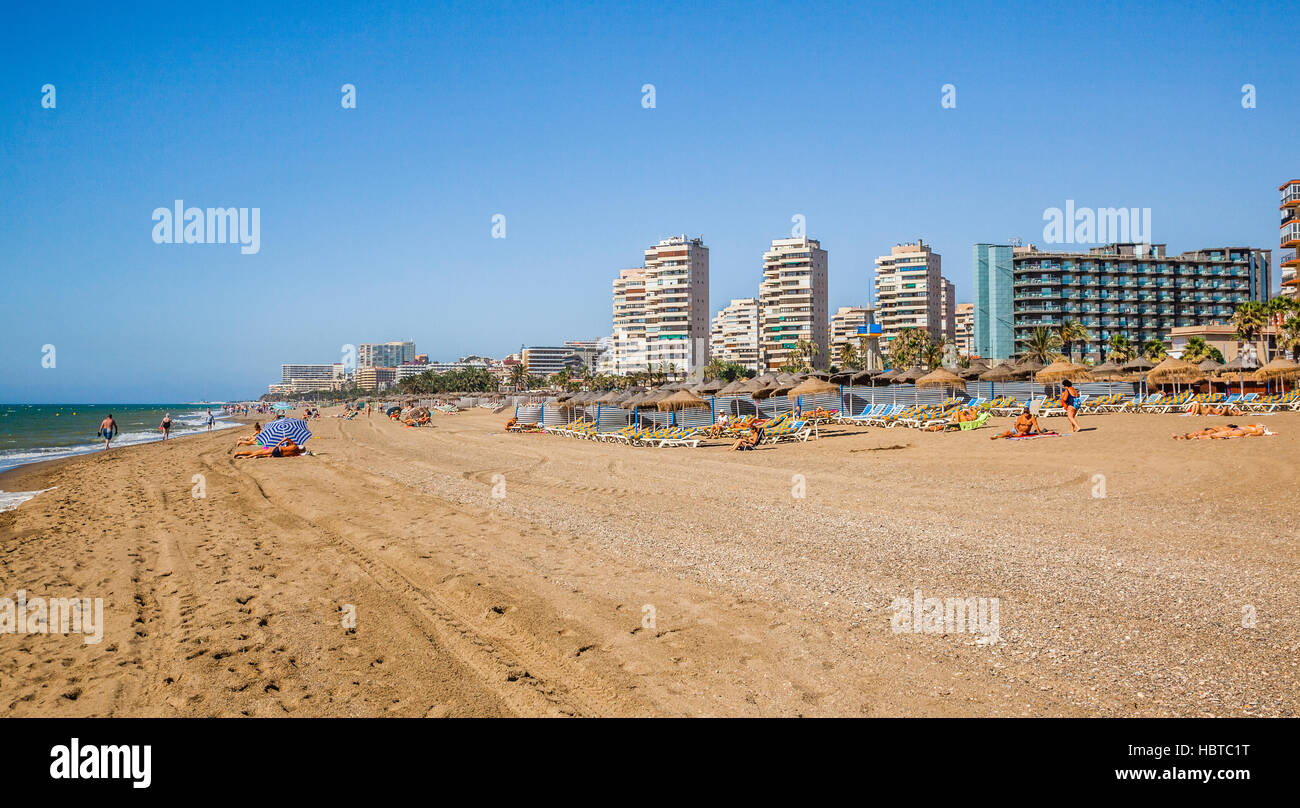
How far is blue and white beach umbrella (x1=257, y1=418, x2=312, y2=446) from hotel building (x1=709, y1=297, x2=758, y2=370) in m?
117

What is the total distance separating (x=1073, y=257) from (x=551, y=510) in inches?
4055

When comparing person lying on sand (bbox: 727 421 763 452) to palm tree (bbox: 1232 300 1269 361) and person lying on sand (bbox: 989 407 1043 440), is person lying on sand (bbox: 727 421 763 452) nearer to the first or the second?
person lying on sand (bbox: 989 407 1043 440)

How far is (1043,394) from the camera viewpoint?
36031 mm

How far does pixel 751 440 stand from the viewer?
21.4 metres

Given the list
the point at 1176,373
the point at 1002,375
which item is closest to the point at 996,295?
the point at 1002,375

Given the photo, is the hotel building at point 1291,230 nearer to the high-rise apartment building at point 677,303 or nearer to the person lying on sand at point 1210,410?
the person lying on sand at point 1210,410

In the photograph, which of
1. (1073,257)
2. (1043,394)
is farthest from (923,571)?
(1073,257)

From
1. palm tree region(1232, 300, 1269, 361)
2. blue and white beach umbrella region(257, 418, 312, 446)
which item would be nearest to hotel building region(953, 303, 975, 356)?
palm tree region(1232, 300, 1269, 361)

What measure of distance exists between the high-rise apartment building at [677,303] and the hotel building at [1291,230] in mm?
74588

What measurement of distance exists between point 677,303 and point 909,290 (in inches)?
1514

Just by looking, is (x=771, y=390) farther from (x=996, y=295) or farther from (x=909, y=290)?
(x=909, y=290)

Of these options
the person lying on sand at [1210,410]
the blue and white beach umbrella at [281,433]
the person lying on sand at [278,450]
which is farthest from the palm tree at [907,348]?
the person lying on sand at [278,450]
